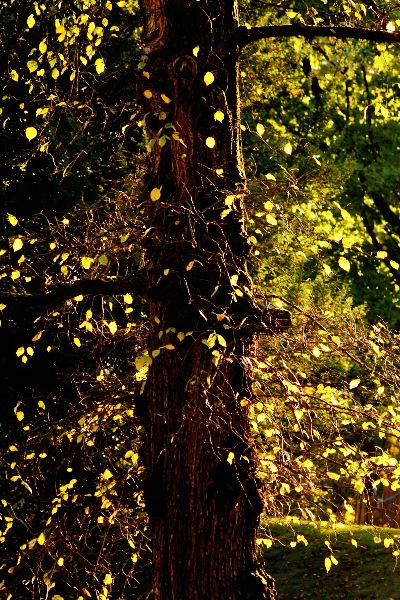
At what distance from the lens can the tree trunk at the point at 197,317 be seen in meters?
6.03

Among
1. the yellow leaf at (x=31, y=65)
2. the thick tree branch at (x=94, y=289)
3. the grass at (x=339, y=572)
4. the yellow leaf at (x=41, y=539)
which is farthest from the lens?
the grass at (x=339, y=572)

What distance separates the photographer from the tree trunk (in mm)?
6027

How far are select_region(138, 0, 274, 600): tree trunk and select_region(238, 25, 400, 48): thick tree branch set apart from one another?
4.7 inches

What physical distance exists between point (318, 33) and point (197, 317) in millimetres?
2357

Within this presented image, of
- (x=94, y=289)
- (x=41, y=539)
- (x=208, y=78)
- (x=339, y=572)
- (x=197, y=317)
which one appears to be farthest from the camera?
(x=339, y=572)

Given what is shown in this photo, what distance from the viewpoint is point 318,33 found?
21.8 feet

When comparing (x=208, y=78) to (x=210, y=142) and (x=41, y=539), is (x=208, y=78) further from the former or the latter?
(x=41, y=539)

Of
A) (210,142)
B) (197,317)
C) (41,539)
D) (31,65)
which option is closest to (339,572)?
(41,539)

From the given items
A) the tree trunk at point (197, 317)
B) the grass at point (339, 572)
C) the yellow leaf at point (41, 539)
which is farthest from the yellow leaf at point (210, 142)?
the grass at point (339, 572)

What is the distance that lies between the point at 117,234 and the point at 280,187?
165 cm

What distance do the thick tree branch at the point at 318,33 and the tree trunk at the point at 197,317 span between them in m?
0.12

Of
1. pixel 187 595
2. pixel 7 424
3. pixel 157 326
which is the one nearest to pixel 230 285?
pixel 157 326

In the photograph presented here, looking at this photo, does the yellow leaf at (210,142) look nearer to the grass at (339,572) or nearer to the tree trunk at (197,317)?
the tree trunk at (197,317)

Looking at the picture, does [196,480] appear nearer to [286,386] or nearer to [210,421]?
[210,421]
